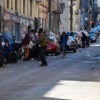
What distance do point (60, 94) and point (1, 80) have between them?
14.1ft

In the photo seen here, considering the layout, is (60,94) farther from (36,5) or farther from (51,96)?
(36,5)

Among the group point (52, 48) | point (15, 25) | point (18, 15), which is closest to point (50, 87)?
point (52, 48)

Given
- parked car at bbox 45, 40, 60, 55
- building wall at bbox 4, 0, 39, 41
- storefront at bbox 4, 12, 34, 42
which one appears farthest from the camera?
building wall at bbox 4, 0, 39, 41

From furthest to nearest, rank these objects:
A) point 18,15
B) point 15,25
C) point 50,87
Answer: point 18,15
point 15,25
point 50,87

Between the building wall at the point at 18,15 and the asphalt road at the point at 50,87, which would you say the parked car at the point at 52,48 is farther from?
the asphalt road at the point at 50,87

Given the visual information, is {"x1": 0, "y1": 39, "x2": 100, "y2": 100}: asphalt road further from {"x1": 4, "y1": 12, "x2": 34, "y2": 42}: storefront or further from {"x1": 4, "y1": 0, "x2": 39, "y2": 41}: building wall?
{"x1": 4, "y1": 0, "x2": 39, "y2": 41}: building wall

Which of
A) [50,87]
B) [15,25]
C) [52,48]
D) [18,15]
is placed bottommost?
[50,87]

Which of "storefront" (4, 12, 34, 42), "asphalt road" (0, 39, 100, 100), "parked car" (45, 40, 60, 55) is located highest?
"storefront" (4, 12, 34, 42)

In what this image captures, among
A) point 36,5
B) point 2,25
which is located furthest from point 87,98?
point 36,5

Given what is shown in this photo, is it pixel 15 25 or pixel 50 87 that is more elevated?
pixel 15 25

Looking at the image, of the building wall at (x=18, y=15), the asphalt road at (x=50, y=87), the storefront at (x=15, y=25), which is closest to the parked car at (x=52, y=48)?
the storefront at (x=15, y=25)

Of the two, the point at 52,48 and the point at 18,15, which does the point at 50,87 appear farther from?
the point at 18,15

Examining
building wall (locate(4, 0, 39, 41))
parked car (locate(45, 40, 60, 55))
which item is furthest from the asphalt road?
building wall (locate(4, 0, 39, 41))

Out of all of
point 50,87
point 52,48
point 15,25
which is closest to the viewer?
point 50,87
